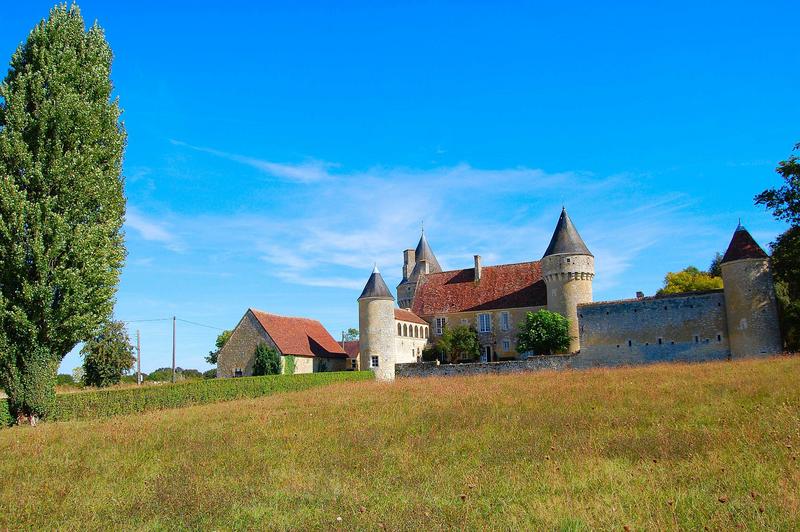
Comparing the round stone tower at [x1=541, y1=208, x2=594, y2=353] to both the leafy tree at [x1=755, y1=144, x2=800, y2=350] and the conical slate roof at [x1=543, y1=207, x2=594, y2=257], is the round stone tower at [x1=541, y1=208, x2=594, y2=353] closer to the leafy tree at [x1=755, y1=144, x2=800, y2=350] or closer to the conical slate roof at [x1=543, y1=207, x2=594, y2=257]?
the conical slate roof at [x1=543, y1=207, x2=594, y2=257]

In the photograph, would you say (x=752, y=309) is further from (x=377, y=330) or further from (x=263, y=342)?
(x=263, y=342)

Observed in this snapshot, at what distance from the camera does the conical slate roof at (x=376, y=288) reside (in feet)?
131

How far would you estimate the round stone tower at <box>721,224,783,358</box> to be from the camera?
30.4 metres

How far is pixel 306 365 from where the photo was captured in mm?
36156

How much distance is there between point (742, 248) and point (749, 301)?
2881 millimetres

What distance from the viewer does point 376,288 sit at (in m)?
40.2

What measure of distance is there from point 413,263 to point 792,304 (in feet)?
109

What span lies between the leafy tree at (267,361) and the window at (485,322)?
1667 centimetres

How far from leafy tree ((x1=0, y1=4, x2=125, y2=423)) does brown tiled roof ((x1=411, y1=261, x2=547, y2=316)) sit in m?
30.0

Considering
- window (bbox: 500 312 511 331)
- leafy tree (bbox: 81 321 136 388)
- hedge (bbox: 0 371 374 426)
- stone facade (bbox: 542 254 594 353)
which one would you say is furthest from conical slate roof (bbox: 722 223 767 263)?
leafy tree (bbox: 81 321 136 388)

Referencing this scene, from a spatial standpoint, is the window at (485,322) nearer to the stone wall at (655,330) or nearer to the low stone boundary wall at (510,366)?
the low stone boundary wall at (510,366)

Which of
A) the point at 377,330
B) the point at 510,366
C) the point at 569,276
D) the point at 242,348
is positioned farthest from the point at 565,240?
the point at 242,348

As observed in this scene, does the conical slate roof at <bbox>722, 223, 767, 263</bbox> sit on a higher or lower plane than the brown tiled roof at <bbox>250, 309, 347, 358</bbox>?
higher

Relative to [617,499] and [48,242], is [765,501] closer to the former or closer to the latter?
[617,499]
